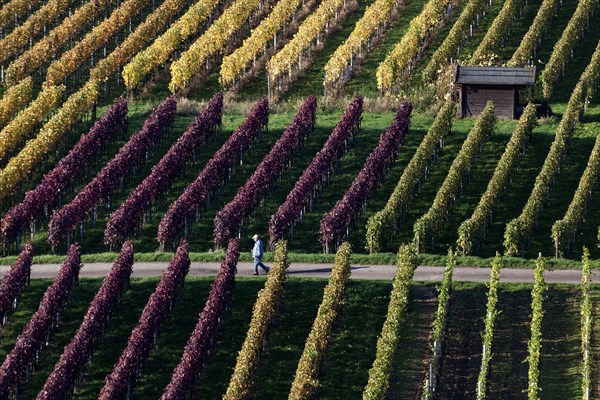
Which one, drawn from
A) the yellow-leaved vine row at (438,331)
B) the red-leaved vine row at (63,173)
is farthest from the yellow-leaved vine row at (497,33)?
the yellow-leaved vine row at (438,331)

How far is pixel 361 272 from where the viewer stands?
84.6 m

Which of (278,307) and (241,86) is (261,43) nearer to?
(241,86)

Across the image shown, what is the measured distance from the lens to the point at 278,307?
3169 inches

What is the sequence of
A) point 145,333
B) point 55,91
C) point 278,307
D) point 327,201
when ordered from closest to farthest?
point 145,333, point 278,307, point 327,201, point 55,91

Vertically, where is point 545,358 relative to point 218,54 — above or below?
below

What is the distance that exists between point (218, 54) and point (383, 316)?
148 ft

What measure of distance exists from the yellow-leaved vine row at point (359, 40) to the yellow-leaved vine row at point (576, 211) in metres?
22.4

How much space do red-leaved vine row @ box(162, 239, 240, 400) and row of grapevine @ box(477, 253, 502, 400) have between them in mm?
11795

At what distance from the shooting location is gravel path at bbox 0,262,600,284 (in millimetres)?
83375

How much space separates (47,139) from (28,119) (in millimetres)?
4035

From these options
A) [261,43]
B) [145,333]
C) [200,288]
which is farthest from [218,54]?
[145,333]

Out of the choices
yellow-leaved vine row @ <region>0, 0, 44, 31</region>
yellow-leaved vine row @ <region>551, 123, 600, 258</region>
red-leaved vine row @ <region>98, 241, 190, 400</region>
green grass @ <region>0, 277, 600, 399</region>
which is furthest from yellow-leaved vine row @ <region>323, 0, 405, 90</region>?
green grass @ <region>0, 277, 600, 399</region>

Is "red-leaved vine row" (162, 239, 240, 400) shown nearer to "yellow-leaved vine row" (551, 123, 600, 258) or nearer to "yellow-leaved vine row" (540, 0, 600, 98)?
"yellow-leaved vine row" (551, 123, 600, 258)

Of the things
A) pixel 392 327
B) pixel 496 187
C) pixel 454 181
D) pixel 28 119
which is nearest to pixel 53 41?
pixel 28 119
